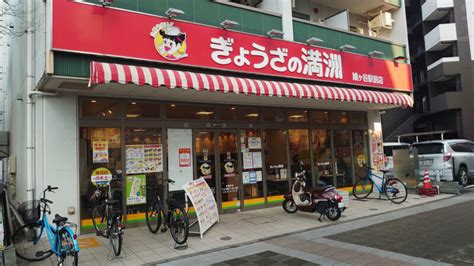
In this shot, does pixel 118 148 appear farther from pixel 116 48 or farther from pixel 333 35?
pixel 333 35

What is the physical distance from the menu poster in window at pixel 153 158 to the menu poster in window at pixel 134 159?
0.10m

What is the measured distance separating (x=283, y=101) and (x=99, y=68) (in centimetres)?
556

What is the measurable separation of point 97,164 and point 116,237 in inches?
99.9

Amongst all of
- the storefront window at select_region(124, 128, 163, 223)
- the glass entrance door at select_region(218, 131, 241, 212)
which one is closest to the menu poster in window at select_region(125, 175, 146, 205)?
the storefront window at select_region(124, 128, 163, 223)

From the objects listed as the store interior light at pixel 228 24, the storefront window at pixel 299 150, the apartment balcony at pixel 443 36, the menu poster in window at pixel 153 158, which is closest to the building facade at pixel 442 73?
the apartment balcony at pixel 443 36

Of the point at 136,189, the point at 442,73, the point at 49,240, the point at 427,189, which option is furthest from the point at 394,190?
the point at 442,73

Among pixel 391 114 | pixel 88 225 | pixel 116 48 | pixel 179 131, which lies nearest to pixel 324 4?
pixel 179 131

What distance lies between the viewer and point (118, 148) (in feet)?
27.5

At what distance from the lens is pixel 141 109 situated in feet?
28.7

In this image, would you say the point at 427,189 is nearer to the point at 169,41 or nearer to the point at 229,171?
the point at 229,171

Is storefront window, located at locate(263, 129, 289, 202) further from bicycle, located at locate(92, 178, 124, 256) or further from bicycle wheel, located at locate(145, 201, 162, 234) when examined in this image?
bicycle, located at locate(92, 178, 124, 256)

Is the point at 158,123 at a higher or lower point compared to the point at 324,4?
lower

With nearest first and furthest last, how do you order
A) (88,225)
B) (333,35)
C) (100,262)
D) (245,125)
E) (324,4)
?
(100,262), (88,225), (245,125), (333,35), (324,4)

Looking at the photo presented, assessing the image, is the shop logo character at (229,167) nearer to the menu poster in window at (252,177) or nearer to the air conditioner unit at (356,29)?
the menu poster in window at (252,177)
